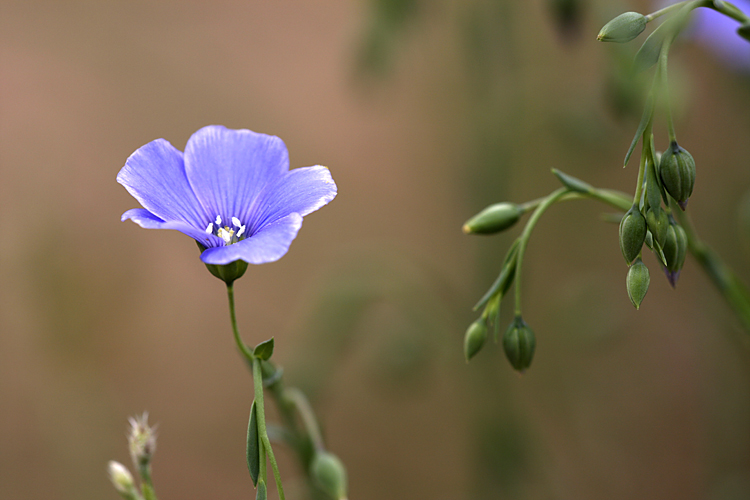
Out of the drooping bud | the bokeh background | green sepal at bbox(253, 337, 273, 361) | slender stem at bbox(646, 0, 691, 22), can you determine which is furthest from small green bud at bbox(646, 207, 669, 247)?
the bokeh background

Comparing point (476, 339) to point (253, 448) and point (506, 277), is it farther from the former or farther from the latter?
point (253, 448)

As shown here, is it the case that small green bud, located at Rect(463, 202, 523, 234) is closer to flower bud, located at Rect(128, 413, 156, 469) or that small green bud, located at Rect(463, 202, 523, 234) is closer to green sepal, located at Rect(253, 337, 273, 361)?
green sepal, located at Rect(253, 337, 273, 361)

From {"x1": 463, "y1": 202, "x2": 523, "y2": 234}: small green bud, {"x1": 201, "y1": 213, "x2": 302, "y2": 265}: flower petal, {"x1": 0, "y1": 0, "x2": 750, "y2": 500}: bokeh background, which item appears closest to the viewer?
{"x1": 201, "y1": 213, "x2": 302, "y2": 265}: flower petal

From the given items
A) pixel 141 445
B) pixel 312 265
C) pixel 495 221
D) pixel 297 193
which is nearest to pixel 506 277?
pixel 495 221

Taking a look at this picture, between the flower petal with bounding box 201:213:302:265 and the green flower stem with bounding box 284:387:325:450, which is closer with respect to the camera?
the flower petal with bounding box 201:213:302:265

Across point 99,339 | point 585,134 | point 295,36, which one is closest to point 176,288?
point 99,339

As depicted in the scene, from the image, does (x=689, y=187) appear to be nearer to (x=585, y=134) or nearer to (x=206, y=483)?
(x=585, y=134)

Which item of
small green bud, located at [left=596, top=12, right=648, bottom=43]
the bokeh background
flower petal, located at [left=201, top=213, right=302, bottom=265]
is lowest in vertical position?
the bokeh background
